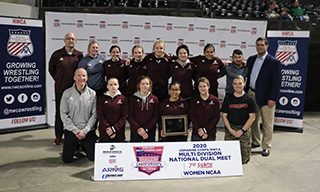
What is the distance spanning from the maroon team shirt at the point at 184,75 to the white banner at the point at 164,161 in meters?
1.11

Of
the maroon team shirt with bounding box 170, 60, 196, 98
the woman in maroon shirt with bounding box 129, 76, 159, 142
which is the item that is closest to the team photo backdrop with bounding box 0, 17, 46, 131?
the woman in maroon shirt with bounding box 129, 76, 159, 142

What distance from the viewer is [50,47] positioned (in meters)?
6.52

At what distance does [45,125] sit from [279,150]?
414 centimetres

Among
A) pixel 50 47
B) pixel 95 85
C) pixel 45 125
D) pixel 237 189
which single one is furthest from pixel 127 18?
pixel 237 189

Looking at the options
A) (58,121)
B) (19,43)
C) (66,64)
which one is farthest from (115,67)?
(19,43)

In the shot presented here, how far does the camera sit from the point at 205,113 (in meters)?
4.72

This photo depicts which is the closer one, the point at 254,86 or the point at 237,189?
the point at 237,189

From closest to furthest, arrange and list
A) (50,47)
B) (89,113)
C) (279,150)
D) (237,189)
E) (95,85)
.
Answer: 1. (237,189)
2. (89,113)
3. (95,85)
4. (279,150)
5. (50,47)

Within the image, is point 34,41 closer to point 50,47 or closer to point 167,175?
point 50,47

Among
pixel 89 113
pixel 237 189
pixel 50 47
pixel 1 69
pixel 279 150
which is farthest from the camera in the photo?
pixel 50 47

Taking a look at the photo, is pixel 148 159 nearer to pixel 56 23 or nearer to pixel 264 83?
pixel 264 83

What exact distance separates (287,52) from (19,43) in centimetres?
484

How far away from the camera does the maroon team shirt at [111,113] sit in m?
4.62

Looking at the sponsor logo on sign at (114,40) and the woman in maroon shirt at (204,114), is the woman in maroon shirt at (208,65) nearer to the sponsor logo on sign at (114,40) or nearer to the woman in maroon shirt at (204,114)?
the woman in maroon shirt at (204,114)
